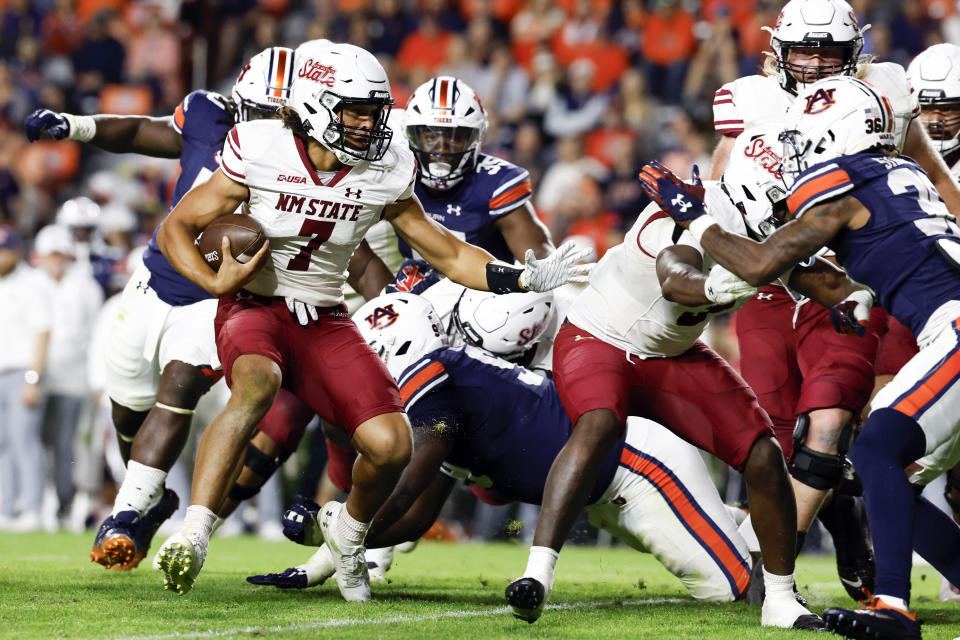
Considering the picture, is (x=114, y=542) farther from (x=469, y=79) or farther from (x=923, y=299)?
(x=469, y=79)

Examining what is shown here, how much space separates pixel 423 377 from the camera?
16.9ft

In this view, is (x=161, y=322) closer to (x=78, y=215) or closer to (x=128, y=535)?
(x=128, y=535)

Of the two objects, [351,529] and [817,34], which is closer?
[351,529]

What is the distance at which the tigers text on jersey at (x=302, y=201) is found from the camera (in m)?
4.79

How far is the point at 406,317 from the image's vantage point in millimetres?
5449

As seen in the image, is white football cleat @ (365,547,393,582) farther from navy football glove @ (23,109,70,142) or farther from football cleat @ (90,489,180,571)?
navy football glove @ (23,109,70,142)

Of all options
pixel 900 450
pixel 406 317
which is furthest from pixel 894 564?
pixel 406 317

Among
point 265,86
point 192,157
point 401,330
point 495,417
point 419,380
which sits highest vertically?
point 265,86

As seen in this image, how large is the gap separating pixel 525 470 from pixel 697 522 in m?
0.70

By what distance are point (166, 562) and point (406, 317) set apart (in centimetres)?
163

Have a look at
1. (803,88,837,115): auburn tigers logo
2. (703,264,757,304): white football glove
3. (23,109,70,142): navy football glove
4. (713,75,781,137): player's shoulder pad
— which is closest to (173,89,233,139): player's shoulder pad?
(23,109,70,142): navy football glove

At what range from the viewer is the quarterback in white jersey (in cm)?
466

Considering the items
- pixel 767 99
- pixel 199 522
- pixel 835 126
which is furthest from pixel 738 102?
pixel 199 522

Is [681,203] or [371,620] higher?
[681,203]
